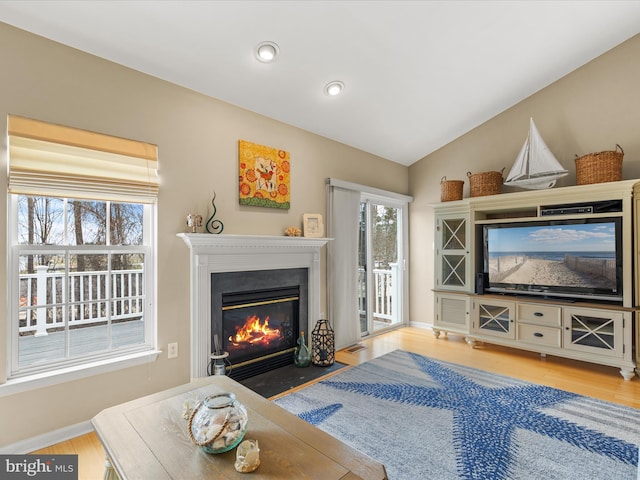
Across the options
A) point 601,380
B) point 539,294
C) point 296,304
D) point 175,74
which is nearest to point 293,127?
point 175,74

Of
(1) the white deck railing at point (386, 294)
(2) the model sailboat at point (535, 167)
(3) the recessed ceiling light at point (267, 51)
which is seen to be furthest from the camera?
(1) the white deck railing at point (386, 294)

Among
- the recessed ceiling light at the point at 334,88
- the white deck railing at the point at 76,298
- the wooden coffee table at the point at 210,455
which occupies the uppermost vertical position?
the recessed ceiling light at the point at 334,88

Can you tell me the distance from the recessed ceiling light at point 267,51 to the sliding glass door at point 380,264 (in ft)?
7.20

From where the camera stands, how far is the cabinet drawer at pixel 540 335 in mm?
3406

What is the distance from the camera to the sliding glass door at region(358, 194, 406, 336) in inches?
173

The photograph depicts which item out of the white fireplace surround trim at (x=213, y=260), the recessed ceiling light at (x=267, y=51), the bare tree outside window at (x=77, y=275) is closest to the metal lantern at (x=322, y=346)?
the white fireplace surround trim at (x=213, y=260)

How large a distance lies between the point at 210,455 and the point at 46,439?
157cm

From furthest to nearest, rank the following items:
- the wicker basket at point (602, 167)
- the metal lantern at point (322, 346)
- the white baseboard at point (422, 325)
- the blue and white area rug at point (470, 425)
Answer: the white baseboard at point (422, 325), the metal lantern at point (322, 346), the wicker basket at point (602, 167), the blue and white area rug at point (470, 425)

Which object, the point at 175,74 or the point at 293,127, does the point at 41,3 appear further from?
the point at 293,127

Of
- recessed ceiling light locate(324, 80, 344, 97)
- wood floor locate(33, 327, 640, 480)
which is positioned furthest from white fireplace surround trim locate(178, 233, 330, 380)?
recessed ceiling light locate(324, 80, 344, 97)

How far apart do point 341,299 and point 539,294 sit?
2131 millimetres

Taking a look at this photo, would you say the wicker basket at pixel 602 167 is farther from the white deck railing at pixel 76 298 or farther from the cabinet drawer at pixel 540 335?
the white deck railing at pixel 76 298

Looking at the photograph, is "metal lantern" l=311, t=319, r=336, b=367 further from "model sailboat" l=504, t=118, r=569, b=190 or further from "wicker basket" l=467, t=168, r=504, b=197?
"model sailboat" l=504, t=118, r=569, b=190

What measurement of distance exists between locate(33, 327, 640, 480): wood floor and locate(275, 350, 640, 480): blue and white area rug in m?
0.25
